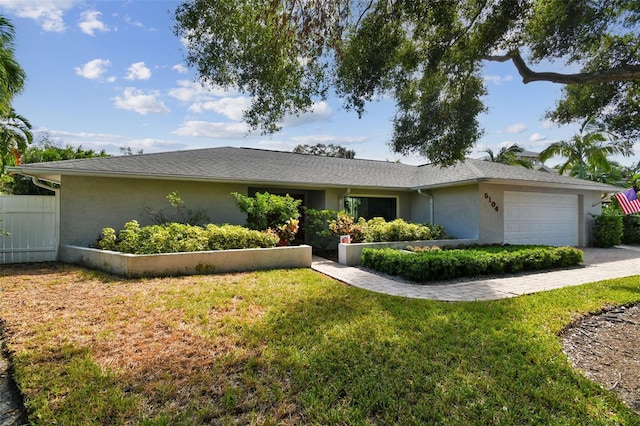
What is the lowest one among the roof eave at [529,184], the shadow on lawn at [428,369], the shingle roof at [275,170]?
the shadow on lawn at [428,369]

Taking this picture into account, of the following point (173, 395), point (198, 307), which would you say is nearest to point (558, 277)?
point (198, 307)

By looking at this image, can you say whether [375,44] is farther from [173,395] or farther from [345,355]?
[173,395]

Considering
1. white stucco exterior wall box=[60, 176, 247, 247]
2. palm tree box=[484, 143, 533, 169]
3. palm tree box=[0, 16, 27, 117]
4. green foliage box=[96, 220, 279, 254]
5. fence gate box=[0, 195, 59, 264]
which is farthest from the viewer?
palm tree box=[484, 143, 533, 169]

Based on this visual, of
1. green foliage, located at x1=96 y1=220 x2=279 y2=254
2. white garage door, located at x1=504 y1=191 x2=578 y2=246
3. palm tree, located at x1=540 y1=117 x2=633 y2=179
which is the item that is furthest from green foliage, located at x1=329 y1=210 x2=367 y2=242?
palm tree, located at x1=540 y1=117 x2=633 y2=179

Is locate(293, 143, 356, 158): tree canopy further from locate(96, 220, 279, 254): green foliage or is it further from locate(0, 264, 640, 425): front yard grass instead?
locate(0, 264, 640, 425): front yard grass

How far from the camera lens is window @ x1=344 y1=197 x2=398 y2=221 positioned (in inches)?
589

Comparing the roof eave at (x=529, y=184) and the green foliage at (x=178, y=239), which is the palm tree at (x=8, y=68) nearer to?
the green foliage at (x=178, y=239)

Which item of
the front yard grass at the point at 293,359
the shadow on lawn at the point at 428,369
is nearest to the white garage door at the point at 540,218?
the front yard grass at the point at 293,359

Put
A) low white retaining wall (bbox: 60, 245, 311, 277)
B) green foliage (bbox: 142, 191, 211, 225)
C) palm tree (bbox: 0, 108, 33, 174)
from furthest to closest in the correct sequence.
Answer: palm tree (bbox: 0, 108, 33, 174), green foliage (bbox: 142, 191, 211, 225), low white retaining wall (bbox: 60, 245, 311, 277)

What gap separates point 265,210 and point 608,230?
15287 mm

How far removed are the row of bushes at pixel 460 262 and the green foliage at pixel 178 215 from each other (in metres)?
5.52

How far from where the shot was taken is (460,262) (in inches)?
324

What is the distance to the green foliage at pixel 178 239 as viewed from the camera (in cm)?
818

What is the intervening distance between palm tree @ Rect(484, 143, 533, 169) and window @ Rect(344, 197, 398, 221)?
15.0 metres
